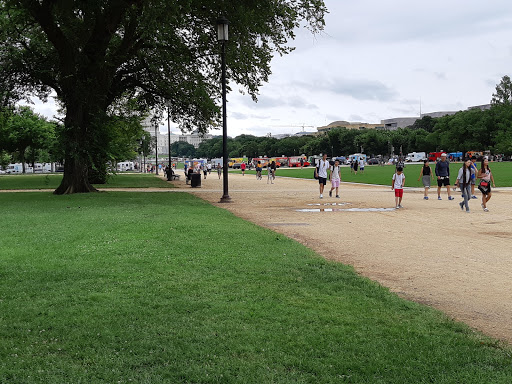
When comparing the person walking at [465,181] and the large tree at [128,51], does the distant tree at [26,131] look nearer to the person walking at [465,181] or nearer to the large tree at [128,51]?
the large tree at [128,51]

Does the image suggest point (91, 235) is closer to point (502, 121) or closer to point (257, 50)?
point (257, 50)

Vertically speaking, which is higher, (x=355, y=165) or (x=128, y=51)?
(x=128, y=51)

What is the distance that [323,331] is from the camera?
4.57 meters

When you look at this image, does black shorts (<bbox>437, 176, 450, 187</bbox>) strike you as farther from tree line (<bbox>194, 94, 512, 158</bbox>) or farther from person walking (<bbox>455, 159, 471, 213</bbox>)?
tree line (<bbox>194, 94, 512, 158</bbox>)

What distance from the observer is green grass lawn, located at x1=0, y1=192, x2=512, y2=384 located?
376cm

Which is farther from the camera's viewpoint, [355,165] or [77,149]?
[355,165]

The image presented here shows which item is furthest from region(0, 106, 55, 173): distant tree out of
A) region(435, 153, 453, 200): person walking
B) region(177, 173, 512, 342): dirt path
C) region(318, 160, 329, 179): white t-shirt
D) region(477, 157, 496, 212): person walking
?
region(477, 157, 496, 212): person walking

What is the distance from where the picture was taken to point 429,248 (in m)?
9.70

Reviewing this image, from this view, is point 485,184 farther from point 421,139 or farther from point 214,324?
point 421,139

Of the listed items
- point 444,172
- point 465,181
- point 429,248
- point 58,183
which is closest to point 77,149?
point 444,172

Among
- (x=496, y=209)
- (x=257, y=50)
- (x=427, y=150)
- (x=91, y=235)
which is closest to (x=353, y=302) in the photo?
(x=91, y=235)

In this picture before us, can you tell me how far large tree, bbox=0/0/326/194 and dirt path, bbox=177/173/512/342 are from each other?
8.46m

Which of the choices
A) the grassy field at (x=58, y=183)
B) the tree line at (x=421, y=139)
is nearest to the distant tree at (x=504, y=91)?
the tree line at (x=421, y=139)

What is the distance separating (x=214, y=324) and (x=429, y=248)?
6091 millimetres
